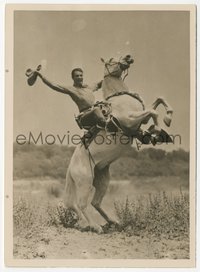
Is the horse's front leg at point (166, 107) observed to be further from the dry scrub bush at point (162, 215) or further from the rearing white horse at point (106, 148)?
the dry scrub bush at point (162, 215)

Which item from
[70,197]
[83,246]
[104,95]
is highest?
[104,95]

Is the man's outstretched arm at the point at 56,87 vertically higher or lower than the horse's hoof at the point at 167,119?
higher

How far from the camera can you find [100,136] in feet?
3.25

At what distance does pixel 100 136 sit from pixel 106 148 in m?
0.03

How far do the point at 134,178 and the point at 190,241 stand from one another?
0.18m

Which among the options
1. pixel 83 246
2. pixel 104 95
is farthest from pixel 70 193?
pixel 104 95

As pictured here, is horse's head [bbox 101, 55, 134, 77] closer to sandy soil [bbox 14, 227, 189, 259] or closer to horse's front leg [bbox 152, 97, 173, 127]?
horse's front leg [bbox 152, 97, 173, 127]

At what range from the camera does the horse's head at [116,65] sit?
1.00 metres

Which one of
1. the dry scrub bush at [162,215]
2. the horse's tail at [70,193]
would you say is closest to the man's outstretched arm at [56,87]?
the horse's tail at [70,193]

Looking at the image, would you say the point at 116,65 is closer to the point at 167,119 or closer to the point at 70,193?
the point at 167,119

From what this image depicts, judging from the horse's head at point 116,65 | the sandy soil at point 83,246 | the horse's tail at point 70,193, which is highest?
the horse's head at point 116,65

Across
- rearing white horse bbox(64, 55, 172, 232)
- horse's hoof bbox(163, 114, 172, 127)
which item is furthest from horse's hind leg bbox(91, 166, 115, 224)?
horse's hoof bbox(163, 114, 172, 127)

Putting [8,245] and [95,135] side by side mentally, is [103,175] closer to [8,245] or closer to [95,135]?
[95,135]

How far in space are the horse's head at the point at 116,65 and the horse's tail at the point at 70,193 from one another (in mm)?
233
